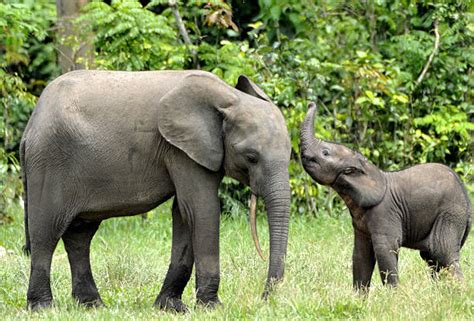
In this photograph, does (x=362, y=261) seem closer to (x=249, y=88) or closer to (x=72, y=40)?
(x=249, y=88)

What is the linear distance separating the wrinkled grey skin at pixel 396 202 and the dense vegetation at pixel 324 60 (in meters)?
3.91

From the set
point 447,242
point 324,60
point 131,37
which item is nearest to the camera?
point 447,242

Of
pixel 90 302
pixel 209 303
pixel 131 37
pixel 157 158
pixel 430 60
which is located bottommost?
pixel 90 302

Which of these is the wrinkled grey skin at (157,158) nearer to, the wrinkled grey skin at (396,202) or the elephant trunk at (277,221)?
the elephant trunk at (277,221)

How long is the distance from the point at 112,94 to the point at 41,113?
0.59 meters

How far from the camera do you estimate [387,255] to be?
8266 mm

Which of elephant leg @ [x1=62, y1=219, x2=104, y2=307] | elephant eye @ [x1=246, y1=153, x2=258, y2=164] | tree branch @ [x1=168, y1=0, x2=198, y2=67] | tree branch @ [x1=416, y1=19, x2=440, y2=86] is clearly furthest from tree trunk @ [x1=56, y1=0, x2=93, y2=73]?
elephant eye @ [x1=246, y1=153, x2=258, y2=164]

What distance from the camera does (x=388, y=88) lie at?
1332cm

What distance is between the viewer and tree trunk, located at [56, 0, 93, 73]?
1348 cm

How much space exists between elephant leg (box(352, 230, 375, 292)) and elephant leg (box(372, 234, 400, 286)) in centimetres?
32

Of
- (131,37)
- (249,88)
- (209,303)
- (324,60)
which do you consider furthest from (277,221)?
(324,60)

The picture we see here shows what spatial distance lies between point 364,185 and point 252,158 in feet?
3.71

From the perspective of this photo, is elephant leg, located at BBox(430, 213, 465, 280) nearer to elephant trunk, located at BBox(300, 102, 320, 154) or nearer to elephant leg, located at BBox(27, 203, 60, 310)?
elephant trunk, located at BBox(300, 102, 320, 154)

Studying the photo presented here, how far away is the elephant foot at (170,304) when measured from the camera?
27.4 ft
